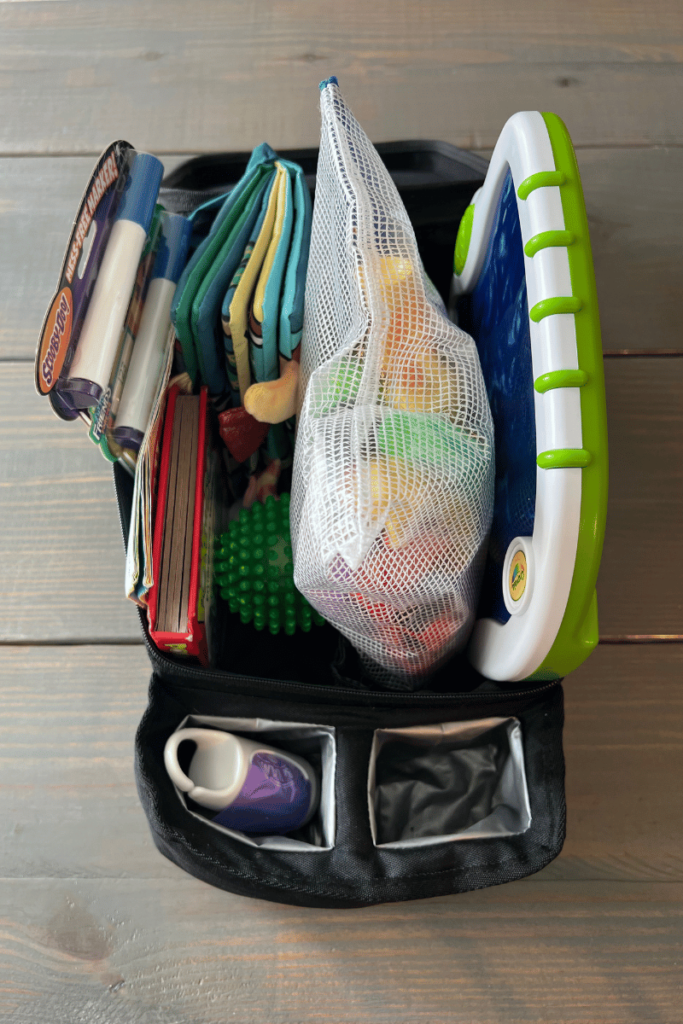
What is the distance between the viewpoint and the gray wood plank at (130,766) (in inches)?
24.8

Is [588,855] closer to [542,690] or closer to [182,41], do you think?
[542,690]

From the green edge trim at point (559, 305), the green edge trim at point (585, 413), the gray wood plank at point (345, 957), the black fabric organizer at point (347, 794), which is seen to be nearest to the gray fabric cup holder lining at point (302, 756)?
the black fabric organizer at point (347, 794)

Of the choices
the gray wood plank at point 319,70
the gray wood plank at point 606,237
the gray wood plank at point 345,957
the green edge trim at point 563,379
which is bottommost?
the gray wood plank at point 345,957

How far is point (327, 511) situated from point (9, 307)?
0.55 m

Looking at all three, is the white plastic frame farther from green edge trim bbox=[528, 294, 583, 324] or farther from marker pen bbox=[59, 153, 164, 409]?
marker pen bbox=[59, 153, 164, 409]

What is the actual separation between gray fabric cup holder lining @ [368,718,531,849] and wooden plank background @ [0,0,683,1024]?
87 mm

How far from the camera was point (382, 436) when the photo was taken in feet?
1.36

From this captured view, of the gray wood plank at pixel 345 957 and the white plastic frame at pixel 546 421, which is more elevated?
the white plastic frame at pixel 546 421

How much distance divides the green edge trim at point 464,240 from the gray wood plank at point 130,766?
352 mm

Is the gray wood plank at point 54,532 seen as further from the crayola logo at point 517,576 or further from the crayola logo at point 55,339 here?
the crayola logo at point 517,576

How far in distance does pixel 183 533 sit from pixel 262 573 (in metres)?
0.06

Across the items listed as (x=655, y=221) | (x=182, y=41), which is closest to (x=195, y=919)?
(x=655, y=221)

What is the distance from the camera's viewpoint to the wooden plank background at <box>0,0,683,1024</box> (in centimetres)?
60

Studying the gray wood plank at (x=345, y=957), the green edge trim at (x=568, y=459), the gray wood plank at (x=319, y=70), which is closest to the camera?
the green edge trim at (x=568, y=459)
